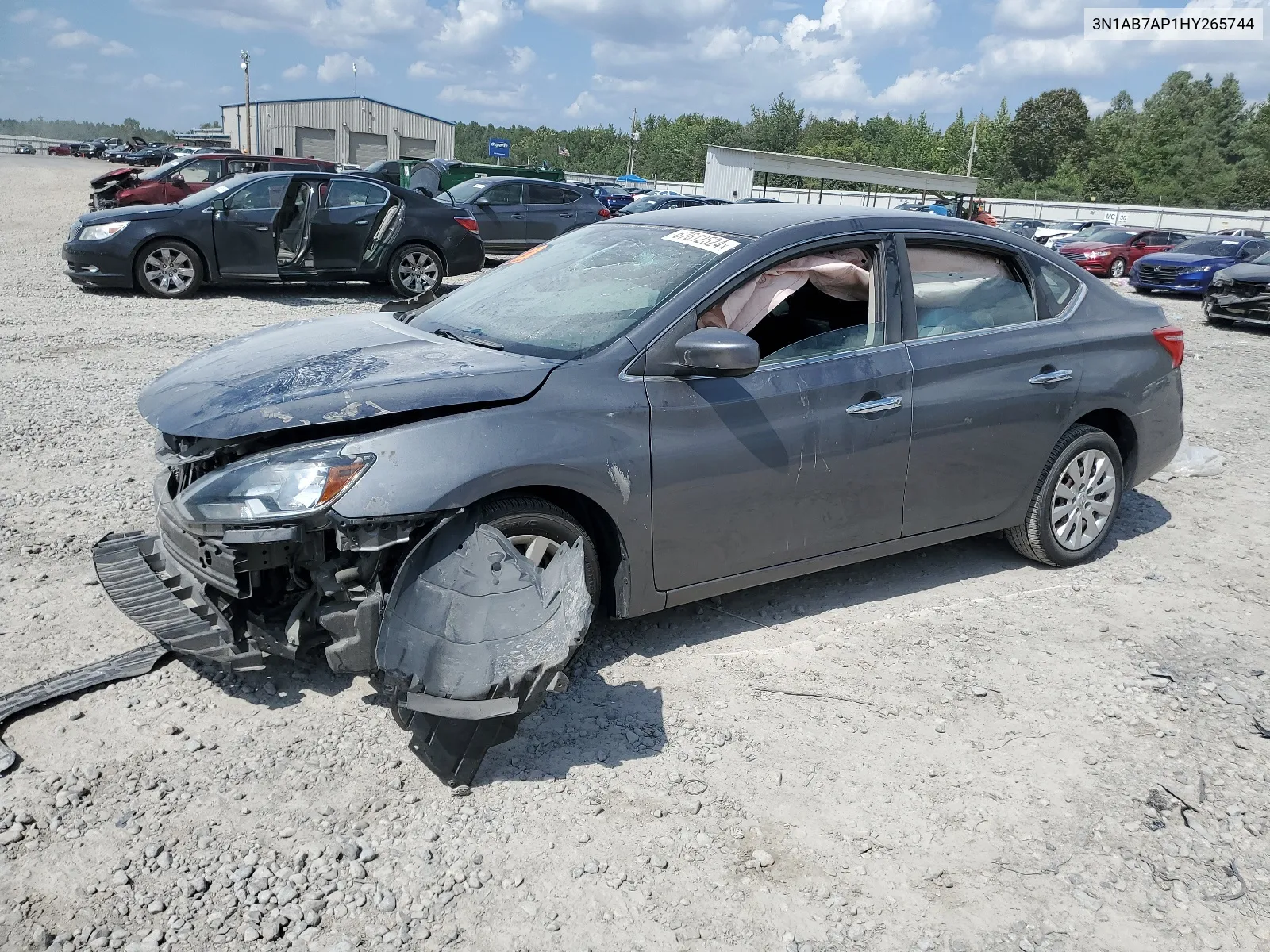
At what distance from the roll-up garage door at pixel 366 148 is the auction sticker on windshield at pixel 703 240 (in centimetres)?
6757

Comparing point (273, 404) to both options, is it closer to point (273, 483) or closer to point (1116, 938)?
point (273, 483)

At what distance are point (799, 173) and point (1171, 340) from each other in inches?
962

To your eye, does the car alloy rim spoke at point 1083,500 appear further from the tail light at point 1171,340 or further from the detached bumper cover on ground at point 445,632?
the detached bumper cover on ground at point 445,632

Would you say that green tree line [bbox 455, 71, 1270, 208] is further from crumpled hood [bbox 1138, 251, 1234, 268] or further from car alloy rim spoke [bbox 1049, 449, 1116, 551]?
car alloy rim spoke [bbox 1049, 449, 1116, 551]

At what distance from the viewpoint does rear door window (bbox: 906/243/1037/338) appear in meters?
4.27

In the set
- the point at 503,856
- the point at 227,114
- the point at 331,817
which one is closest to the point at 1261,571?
the point at 503,856

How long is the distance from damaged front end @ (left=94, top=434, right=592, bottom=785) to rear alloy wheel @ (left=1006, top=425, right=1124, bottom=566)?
8.70ft

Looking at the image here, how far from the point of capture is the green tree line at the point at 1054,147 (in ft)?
221

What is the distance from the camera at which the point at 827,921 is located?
2.55 m

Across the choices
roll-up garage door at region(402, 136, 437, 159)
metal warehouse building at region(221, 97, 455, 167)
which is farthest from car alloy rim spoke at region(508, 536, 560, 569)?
roll-up garage door at region(402, 136, 437, 159)

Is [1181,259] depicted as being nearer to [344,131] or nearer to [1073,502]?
[1073,502]

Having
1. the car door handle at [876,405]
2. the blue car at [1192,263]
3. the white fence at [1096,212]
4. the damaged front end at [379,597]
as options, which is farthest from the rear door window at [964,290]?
the white fence at [1096,212]

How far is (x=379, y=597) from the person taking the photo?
9.98 ft

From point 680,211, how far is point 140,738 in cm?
307
